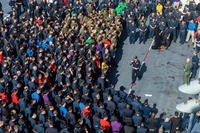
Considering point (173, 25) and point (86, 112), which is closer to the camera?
point (86, 112)

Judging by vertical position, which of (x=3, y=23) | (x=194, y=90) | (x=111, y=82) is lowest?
(x=111, y=82)

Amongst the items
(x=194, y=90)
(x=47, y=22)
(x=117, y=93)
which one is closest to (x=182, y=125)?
(x=117, y=93)

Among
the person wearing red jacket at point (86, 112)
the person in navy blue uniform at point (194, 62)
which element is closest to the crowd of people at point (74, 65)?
the person wearing red jacket at point (86, 112)

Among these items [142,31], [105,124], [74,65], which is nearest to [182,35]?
[142,31]

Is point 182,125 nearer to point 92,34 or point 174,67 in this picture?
point 174,67

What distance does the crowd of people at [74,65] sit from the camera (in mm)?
19109

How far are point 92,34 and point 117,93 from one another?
21.9 feet

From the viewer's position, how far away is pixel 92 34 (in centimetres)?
2700

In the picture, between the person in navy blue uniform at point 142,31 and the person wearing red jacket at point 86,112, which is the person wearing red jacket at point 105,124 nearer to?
the person wearing red jacket at point 86,112

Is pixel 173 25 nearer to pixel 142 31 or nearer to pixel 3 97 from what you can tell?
pixel 142 31

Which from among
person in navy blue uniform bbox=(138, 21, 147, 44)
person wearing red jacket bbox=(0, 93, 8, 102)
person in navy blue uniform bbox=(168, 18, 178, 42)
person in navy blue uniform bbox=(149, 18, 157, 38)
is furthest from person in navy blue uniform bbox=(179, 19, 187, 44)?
person wearing red jacket bbox=(0, 93, 8, 102)

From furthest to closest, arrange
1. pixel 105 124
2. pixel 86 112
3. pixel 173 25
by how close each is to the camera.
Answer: pixel 173 25, pixel 86 112, pixel 105 124

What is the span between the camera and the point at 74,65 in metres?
23.7

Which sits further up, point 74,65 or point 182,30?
point 182,30
